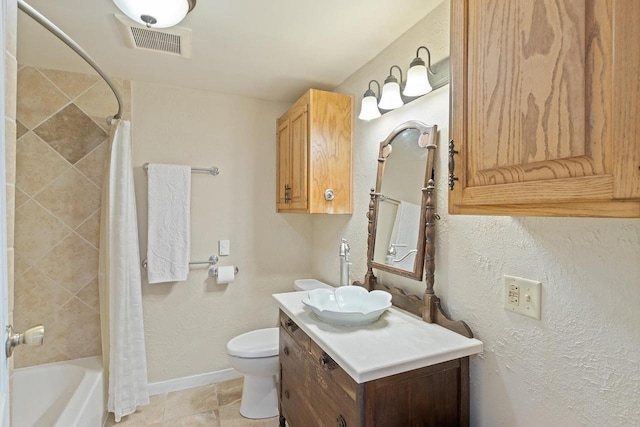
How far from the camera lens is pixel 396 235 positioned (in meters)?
1.64

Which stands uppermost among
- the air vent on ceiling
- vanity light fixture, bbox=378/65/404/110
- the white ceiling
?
the white ceiling

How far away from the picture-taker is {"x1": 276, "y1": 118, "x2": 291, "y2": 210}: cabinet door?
2389 mm

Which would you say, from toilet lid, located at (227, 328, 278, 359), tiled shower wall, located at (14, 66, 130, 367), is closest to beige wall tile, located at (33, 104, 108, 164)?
tiled shower wall, located at (14, 66, 130, 367)

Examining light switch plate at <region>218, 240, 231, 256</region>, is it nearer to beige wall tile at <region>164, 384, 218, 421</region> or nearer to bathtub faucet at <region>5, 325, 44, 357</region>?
beige wall tile at <region>164, 384, 218, 421</region>

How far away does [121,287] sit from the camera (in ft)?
6.38

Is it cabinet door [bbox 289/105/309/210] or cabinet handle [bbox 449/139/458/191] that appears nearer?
cabinet handle [bbox 449/139/458/191]

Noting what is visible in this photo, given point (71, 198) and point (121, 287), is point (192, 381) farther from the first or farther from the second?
point (71, 198)

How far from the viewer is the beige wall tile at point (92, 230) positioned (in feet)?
7.04

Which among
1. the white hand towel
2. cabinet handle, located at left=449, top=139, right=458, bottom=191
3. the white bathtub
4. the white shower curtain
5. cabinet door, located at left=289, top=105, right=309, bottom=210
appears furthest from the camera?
the white hand towel

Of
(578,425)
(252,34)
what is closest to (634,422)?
(578,425)

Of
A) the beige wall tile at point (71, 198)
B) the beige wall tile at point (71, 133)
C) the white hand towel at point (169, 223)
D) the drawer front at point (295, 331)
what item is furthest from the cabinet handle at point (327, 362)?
the beige wall tile at point (71, 133)

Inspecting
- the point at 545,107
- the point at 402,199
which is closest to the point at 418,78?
the point at 402,199

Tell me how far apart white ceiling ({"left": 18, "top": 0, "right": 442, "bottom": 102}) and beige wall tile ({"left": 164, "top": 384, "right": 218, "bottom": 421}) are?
229cm

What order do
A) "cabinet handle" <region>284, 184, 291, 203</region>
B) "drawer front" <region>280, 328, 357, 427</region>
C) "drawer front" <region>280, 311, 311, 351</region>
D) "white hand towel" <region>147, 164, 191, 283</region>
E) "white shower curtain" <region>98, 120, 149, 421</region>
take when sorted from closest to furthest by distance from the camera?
1. "drawer front" <region>280, 328, 357, 427</region>
2. "drawer front" <region>280, 311, 311, 351</region>
3. "white shower curtain" <region>98, 120, 149, 421</region>
4. "white hand towel" <region>147, 164, 191, 283</region>
5. "cabinet handle" <region>284, 184, 291, 203</region>
